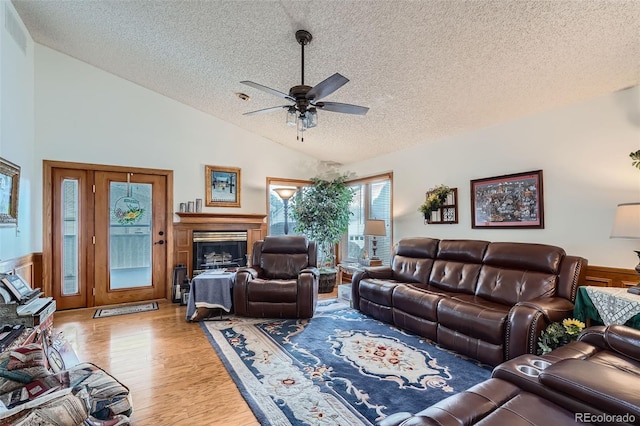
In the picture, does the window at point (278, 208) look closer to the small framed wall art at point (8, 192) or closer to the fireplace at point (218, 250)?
the fireplace at point (218, 250)

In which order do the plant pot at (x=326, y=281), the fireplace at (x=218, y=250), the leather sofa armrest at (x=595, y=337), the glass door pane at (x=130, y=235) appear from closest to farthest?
1. the leather sofa armrest at (x=595, y=337)
2. the glass door pane at (x=130, y=235)
3. the fireplace at (x=218, y=250)
4. the plant pot at (x=326, y=281)

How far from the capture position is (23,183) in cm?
382

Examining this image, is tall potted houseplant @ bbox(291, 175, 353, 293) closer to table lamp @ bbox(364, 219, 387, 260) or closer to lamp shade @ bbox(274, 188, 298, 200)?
lamp shade @ bbox(274, 188, 298, 200)

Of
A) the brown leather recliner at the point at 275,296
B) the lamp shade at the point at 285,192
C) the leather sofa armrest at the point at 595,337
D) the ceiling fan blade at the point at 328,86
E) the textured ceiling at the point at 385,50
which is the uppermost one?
the textured ceiling at the point at 385,50

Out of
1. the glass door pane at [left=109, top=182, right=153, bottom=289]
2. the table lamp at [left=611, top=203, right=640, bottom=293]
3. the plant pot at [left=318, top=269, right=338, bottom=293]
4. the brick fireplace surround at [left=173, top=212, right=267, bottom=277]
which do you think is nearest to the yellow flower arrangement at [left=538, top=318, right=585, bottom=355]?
the table lamp at [left=611, top=203, right=640, bottom=293]

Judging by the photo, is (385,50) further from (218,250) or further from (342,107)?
(218,250)

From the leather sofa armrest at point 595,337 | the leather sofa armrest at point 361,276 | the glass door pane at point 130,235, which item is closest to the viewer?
the leather sofa armrest at point 595,337

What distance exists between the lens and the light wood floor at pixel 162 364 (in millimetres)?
2057

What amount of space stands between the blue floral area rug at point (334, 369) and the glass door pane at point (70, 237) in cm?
233

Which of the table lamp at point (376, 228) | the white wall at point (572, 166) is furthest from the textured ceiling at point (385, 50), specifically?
the table lamp at point (376, 228)

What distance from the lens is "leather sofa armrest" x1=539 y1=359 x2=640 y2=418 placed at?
114 centimetres

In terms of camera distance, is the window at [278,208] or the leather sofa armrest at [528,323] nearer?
the leather sofa armrest at [528,323]

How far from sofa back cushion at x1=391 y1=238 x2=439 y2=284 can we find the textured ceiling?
5.26ft

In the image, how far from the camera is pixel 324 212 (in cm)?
588
